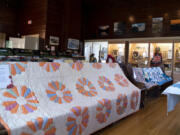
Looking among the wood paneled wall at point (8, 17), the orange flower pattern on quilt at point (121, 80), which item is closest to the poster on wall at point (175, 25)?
the orange flower pattern on quilt at point (121, 80)

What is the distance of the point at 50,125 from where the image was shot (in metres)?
1.41

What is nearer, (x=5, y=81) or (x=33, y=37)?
(x=5, y=81)

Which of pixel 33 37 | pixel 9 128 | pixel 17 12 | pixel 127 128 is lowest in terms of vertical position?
pixel 127 128

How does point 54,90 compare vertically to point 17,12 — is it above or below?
below

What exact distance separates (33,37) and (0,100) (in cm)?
686

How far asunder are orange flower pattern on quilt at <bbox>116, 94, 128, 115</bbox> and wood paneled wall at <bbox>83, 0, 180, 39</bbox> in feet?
18.8

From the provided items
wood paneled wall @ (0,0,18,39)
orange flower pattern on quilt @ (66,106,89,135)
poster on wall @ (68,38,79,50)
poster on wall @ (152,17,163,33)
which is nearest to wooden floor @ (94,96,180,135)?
orange flower pattern on quilt @ (66,106,89,135)

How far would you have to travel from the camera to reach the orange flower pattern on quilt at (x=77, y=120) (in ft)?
5.30

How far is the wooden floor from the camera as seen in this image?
2262 millimetres

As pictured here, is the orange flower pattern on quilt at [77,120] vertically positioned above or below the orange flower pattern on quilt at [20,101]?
below

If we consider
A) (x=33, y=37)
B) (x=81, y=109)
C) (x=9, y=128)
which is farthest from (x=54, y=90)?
(x=33, y=37)

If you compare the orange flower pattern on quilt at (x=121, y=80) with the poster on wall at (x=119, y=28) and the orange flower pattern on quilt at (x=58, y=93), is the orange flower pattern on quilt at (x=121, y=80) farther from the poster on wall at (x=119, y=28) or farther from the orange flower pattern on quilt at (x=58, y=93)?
the poster on wall at (x=119, y=28)

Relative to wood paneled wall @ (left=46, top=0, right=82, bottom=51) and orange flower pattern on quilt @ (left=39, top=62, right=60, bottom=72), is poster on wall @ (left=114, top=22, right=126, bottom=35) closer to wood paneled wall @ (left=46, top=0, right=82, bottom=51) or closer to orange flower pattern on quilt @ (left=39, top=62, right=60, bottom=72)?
wood paneled wall @ (left=46, top=0, right=82, bottom=51)

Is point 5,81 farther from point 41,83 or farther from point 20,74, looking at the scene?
point 41,83
